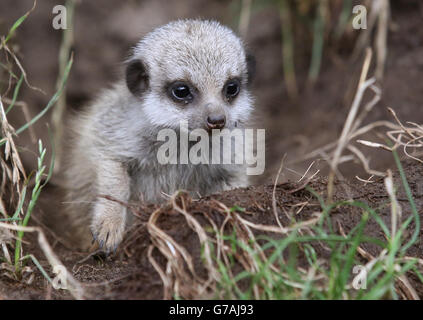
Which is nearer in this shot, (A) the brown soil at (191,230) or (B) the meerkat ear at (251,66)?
(A) the brown soil at (191,230)

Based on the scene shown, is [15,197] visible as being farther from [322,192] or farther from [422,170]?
[422,170]

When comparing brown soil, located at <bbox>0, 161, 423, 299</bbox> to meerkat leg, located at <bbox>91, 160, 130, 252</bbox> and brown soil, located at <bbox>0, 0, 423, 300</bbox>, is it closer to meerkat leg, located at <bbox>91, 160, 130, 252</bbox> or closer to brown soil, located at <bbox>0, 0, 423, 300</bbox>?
brown soil, located at <bbox>0, 0, 423, 300</bbox>

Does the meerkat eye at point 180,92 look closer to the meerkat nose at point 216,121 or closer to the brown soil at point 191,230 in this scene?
the meerkat nose at point 216,121

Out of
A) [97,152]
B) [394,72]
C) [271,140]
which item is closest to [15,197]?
[97,152]

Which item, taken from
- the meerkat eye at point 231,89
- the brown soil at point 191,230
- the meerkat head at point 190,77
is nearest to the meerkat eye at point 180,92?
the meerkat head at point 190,77

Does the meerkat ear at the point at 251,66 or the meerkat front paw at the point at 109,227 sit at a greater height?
the meerkat ear at the point at 251,66
